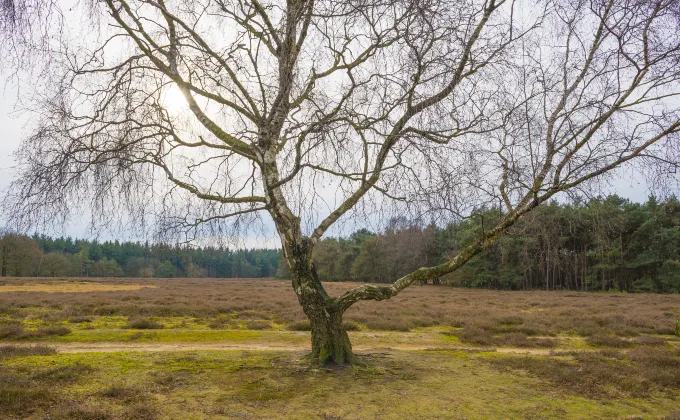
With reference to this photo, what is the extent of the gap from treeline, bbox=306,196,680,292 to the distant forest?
2 centimetres

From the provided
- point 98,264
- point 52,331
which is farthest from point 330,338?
point 98,264

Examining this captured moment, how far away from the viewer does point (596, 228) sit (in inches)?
233

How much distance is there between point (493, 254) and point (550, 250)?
5.08m

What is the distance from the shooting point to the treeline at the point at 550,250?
585 centimetres

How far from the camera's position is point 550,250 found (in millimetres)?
5812

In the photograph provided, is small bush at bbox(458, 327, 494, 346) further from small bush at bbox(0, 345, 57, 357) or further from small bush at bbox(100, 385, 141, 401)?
small bush at bbox(0, 345, 57, 357)

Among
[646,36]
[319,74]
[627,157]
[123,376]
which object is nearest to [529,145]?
[627,157]

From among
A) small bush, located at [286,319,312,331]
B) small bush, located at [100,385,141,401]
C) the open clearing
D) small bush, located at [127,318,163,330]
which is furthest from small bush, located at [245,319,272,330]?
the open clearing

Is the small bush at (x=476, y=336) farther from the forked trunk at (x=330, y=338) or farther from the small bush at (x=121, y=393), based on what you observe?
the small bush at (x=121, y=393)

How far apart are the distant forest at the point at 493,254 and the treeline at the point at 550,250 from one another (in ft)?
0.07

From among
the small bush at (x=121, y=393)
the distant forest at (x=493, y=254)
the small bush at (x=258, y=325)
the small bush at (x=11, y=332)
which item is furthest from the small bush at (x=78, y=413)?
the small bush at (x=258, y=325)

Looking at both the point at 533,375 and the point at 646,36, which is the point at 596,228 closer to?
the point at 646,36

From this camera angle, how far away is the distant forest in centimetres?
586

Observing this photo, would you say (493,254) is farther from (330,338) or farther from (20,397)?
(20,397)
